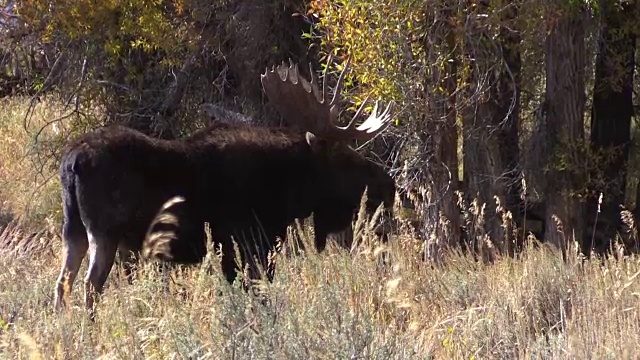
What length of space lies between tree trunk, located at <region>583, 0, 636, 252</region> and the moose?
2488 millimetres

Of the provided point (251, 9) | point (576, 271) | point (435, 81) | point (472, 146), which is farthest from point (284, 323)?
point (251, 9)

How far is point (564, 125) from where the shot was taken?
10250mm

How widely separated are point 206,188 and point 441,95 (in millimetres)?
2702

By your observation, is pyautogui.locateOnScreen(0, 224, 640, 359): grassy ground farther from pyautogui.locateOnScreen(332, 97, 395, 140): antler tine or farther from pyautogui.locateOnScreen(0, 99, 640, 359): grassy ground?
pyautogui.locateOnScreen(332, 97, 395, 140): antler tine

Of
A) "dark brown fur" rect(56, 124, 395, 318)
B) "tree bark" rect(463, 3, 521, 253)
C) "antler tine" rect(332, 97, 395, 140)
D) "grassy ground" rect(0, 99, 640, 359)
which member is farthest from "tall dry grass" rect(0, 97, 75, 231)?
"tree bark" rect(463, 3, 521, 253)

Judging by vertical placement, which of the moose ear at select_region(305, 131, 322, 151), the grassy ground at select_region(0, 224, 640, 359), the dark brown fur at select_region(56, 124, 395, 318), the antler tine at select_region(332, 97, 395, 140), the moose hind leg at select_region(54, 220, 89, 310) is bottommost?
the grassy ground at select_region(0, 224, 640, 359)

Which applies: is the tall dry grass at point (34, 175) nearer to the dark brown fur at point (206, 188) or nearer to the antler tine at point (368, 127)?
the dark brown fur at point (206, 188)

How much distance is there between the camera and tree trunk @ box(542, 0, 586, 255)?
9922mm

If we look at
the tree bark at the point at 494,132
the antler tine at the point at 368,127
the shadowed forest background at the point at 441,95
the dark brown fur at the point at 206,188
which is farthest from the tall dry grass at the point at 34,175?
the tree bark at the point at 494,132

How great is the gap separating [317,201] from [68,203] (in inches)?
84.2

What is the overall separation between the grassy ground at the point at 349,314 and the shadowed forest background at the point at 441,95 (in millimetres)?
58

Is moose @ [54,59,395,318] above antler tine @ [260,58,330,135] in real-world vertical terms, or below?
below

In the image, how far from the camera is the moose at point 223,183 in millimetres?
7332

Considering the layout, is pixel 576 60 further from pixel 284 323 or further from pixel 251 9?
pixel 284 323
